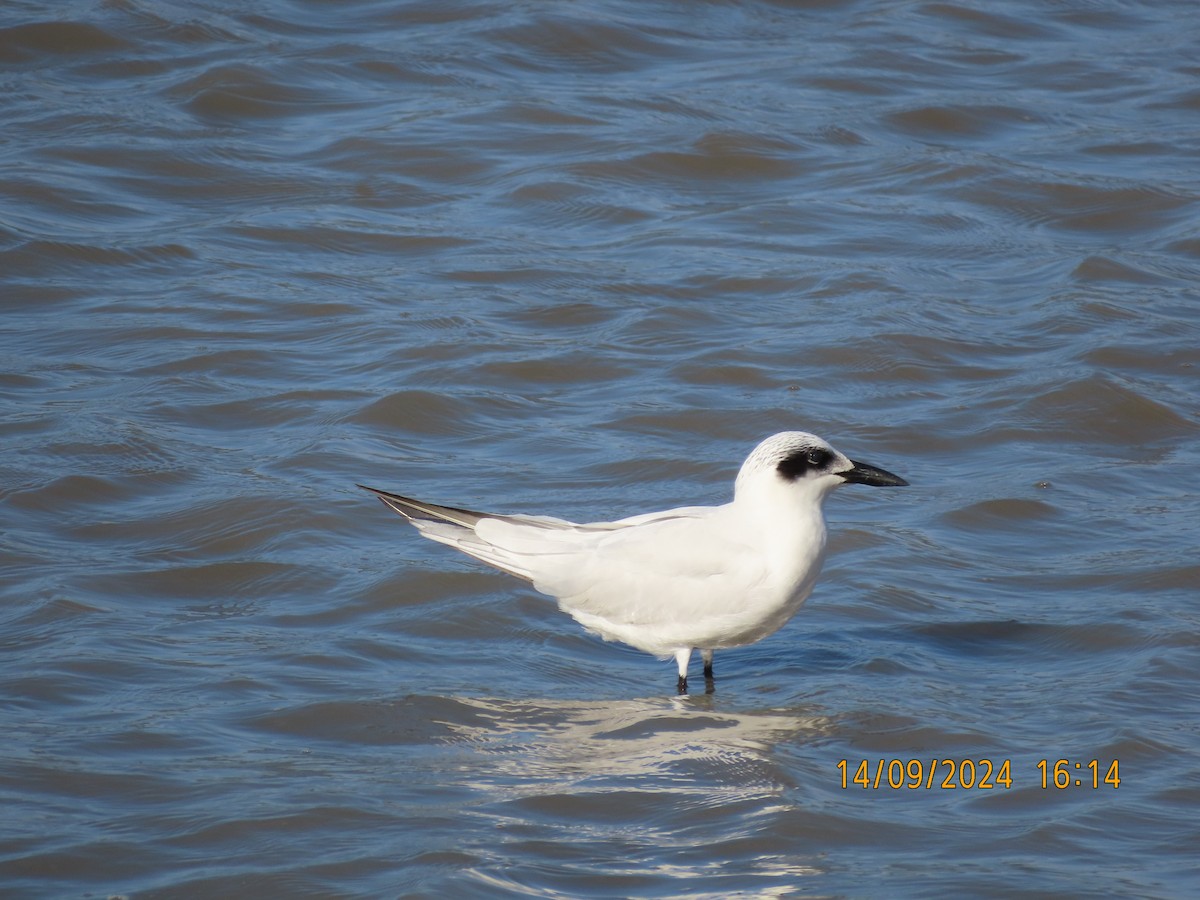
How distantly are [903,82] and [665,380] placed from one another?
5736 mm

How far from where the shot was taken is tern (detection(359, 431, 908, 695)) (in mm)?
6246

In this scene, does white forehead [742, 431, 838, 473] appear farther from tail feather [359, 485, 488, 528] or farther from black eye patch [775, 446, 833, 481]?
tail feather [359, 485, 488, 528]

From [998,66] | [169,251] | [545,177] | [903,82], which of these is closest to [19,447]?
[169,251]

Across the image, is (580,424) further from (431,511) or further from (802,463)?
(802,463)

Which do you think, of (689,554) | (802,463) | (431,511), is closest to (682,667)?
(689,554)

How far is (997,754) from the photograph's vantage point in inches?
226

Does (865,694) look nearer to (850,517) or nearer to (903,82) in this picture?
(850,517)

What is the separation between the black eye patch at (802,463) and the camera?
250 inches
